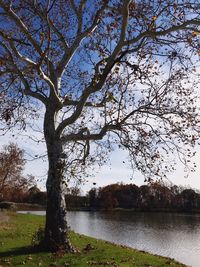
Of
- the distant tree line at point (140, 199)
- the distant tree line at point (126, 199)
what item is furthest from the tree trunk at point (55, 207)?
the distant tree line at point (140, 199)

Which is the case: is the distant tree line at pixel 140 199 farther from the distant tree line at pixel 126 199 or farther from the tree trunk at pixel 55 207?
the tree trunk at pixel 55 207

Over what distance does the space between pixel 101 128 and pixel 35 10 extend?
18.1ft

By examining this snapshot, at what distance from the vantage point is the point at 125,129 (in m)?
17.3

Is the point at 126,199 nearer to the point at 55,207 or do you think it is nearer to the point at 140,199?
the point at 140,199

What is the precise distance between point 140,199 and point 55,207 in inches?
4188

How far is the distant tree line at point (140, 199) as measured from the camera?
109m

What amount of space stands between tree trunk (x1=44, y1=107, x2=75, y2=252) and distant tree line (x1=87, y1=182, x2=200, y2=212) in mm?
83032

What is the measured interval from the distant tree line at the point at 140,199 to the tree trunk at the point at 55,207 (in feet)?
272

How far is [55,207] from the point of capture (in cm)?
1602

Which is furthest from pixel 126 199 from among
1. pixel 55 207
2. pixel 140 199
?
pixel 55 207

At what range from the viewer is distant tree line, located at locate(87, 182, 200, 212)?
10895cm

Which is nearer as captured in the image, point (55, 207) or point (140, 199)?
point (55, 207)

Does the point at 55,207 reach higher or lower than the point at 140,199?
lower

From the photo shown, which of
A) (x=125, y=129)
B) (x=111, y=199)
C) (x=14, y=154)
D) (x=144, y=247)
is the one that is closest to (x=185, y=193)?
(x=111, y=199)
